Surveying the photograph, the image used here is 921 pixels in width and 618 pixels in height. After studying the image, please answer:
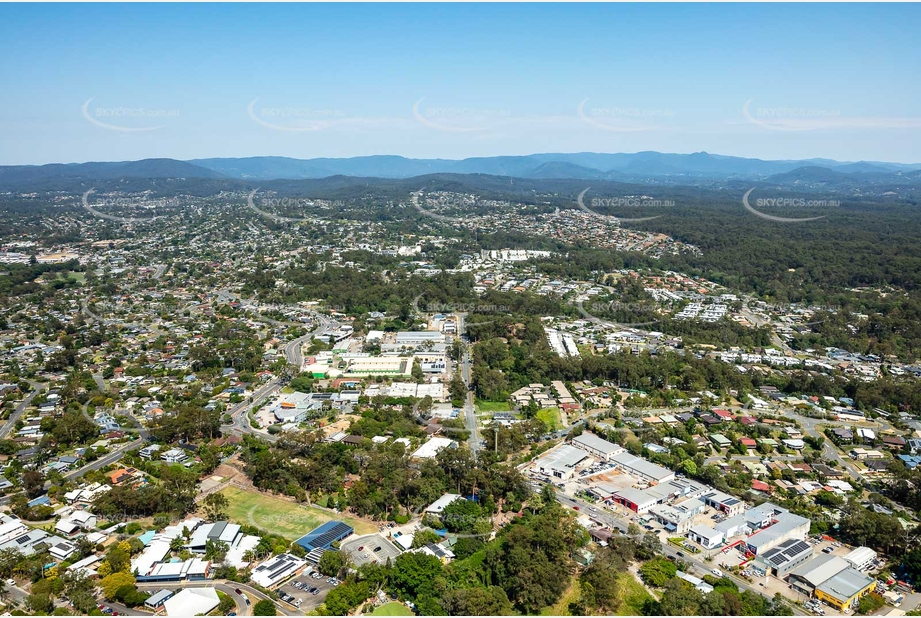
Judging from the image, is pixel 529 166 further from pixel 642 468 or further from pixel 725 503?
pixel 725 503

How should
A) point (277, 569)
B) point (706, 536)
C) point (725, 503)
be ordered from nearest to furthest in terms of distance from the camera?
point (277, 569), point (706, 536), point (725, 503)

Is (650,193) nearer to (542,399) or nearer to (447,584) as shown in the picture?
(542,399)

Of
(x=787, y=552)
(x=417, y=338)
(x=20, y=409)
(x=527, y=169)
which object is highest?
(x=527, y=169)

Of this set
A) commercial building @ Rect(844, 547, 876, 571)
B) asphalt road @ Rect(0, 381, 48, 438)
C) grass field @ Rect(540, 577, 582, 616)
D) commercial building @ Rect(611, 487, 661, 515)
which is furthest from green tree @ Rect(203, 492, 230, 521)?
commercial building @ Rect(844, 547, 876, 571)

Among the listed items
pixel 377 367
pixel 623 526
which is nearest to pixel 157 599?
pixel 623 526

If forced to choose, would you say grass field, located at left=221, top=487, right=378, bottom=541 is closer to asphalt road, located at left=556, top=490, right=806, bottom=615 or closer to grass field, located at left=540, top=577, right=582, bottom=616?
grass field, located at left=540, top=577, right=582, bottom=616

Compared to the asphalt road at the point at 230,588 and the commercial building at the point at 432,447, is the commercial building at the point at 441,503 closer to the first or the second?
the commercial building at the point at 432,447
